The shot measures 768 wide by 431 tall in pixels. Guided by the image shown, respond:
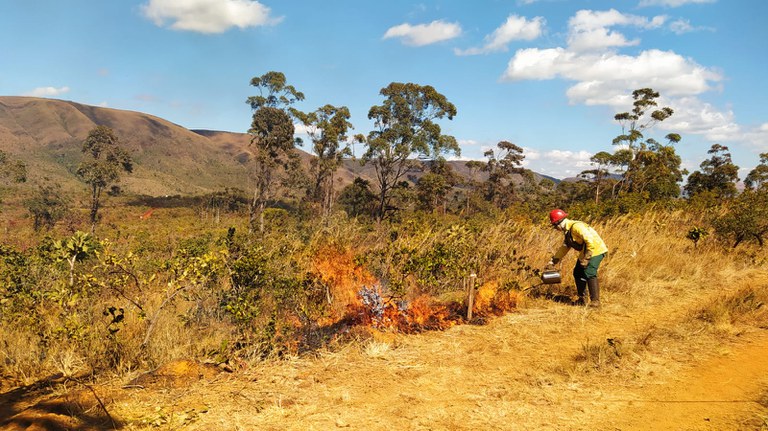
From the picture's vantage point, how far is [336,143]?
34.9 meters

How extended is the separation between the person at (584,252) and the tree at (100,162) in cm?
4440

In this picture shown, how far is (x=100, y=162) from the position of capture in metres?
41.0

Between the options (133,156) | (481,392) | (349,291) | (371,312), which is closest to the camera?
(481,392)

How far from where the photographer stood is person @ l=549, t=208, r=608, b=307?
5.49 meters

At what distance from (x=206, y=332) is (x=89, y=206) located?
72.9 m

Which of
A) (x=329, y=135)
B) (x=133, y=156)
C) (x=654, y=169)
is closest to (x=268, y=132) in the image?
(x=329, y=135)

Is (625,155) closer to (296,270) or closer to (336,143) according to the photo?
(336,143)

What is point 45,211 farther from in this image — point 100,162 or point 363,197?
point 363,197

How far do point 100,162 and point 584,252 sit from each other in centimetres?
4690

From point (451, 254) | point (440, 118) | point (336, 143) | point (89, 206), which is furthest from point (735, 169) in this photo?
point (89, 206)

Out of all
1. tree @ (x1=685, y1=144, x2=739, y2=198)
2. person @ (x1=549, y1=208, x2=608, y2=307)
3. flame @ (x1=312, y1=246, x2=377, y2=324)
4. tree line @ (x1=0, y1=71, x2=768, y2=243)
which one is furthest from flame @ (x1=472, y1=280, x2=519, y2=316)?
tree @ (x1=685, y1=144, x2=739, y2=198)

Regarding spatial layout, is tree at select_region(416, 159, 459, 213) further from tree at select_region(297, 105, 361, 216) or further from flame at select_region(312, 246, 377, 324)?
flame at select_region(312, 246, 377, 324)

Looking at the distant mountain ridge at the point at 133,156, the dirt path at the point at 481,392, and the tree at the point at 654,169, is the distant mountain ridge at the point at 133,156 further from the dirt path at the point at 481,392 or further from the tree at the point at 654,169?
the dirt path at the point at 481,392

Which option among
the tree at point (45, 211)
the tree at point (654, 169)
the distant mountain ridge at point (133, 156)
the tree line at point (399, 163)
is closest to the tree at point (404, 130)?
the tree line at point (399, 163)
